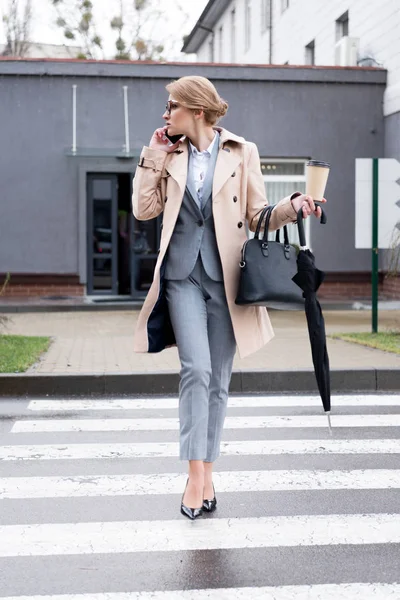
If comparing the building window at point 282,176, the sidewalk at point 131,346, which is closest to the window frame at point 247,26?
the building window at point 282,176

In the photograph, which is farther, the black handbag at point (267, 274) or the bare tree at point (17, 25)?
the bare tree at point (17, 25)

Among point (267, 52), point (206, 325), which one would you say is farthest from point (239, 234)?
point (267, 52)

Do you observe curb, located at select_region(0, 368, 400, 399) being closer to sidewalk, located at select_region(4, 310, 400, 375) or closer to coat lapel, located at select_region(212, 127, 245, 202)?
sidewalk, located at select_region(4, 310, 400, 375)

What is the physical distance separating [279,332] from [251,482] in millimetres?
8029

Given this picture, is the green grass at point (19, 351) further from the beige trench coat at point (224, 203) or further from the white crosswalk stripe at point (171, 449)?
the beige trench coat at point (224, 203)

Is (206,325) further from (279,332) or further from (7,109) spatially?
(7,109)

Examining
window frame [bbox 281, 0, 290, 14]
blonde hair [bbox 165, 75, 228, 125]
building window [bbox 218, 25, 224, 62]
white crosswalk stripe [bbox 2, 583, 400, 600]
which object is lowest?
white crosswalk stripe [bbox 2, 583, 400, 600]

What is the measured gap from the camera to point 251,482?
554 centimetres

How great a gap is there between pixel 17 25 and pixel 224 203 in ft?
103

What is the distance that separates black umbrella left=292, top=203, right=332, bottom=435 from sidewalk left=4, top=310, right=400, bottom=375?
464 centimetres

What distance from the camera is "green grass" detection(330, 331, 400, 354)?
1118 centimetres

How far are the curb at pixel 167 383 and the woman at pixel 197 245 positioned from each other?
423cm

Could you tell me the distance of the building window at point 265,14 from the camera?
2991 cm

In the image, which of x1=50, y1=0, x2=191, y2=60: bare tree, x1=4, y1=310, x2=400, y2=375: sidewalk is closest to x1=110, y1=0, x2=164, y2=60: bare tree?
x1=50, y1=0, x2=191, y2=60: bare tree
